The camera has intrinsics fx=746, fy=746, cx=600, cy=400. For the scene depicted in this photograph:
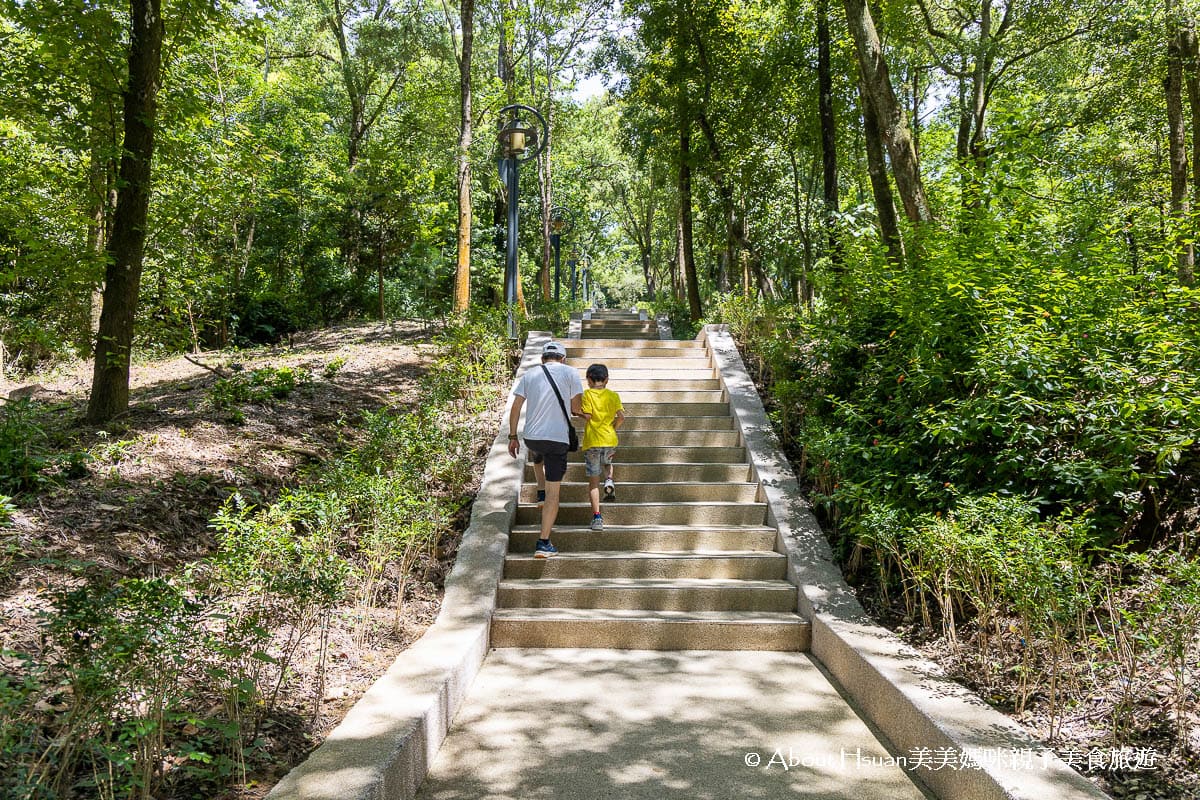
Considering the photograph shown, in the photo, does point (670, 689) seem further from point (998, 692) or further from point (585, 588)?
point (998, 692)

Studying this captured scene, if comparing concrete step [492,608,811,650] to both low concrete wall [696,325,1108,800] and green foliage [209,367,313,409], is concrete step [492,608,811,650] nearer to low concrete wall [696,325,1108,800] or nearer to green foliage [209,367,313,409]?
low concrete wall [696,325,1108,800]

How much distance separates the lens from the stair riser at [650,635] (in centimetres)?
541

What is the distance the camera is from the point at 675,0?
16.7 metres

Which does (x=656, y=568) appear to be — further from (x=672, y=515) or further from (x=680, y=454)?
(x=680, y=454)

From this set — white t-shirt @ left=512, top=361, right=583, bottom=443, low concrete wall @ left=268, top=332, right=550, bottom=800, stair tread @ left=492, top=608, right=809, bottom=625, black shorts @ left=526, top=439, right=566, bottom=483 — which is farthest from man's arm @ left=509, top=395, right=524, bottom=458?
stair tread @ left=492, top=608, right=809, bottom=625

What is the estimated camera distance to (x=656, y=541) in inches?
262

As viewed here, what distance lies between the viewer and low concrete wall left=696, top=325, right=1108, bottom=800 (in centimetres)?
293

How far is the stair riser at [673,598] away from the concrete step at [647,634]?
370 millimetres

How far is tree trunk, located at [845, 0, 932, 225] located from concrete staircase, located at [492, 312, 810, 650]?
310cm

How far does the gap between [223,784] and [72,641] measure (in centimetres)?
79

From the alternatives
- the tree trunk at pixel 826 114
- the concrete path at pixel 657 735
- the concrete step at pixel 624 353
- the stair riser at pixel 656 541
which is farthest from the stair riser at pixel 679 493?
the tree trunk at pixel 826 114

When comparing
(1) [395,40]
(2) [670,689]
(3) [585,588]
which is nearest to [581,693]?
(2) [670,689]

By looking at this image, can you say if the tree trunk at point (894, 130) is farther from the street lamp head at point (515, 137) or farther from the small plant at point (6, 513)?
the small plant at point (6, 513)

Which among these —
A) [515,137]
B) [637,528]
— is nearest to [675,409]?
[637,528]
